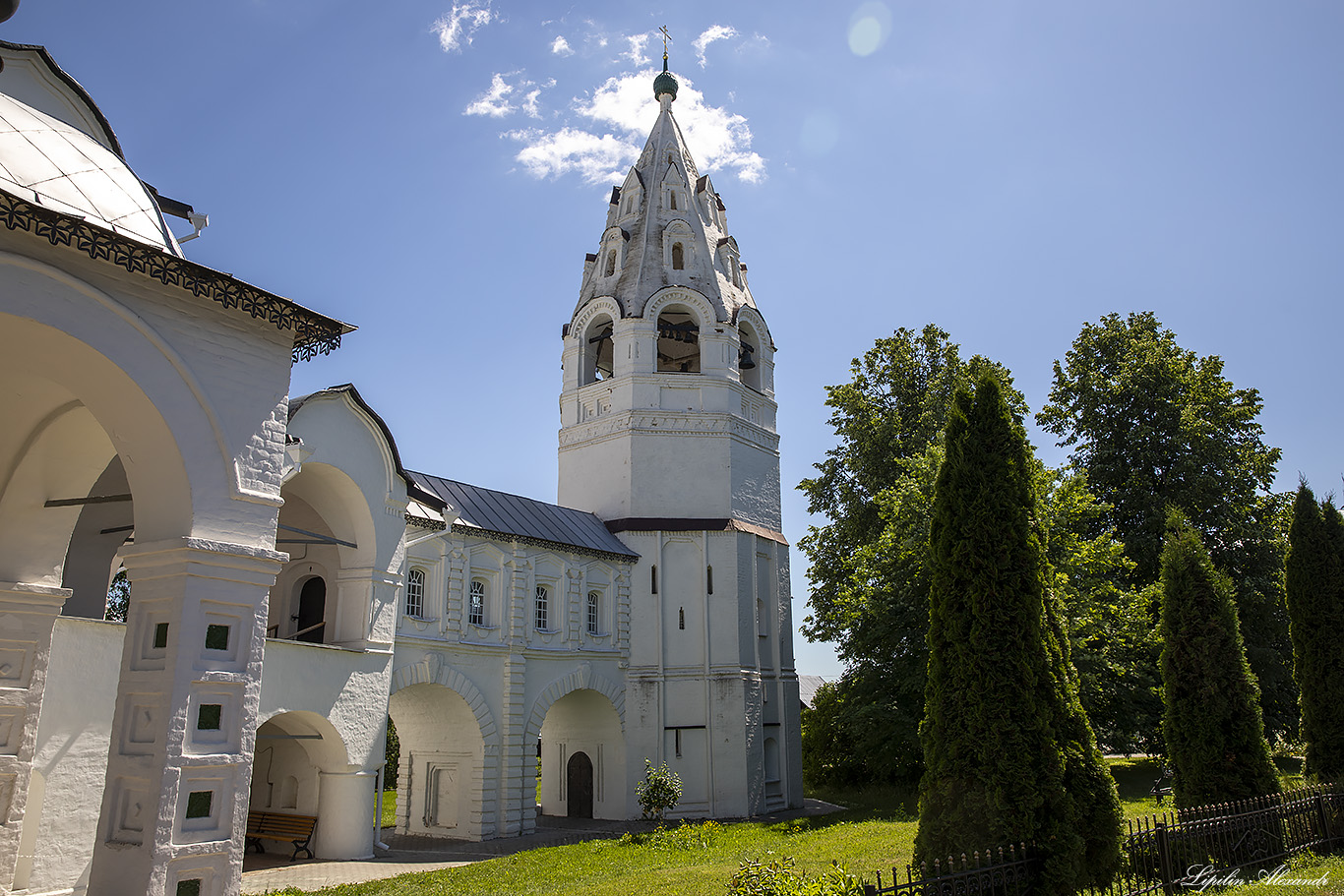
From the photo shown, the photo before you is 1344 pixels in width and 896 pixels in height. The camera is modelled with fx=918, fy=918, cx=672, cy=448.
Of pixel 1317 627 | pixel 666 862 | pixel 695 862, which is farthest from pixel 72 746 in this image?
pixel 1317 627

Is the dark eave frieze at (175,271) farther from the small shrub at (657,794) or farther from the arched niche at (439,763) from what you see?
the small shrub at (657,794)

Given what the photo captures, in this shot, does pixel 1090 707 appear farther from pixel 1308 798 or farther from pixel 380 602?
pixel 380 602

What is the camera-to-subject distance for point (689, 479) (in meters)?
25.7

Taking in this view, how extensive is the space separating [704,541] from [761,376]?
6.09m

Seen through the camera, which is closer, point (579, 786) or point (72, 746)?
point (72, 746)

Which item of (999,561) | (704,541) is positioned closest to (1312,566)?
(999,561)

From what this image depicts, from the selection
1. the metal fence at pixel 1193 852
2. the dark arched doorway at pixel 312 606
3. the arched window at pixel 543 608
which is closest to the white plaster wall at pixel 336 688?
the dark arched doorway at pixel 312 606

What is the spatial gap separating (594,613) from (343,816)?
8.74 metres

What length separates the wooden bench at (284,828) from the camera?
1614cm

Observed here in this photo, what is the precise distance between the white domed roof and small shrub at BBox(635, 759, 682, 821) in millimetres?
17751

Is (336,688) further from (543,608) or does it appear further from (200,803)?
(200,803)

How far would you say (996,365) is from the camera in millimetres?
26625

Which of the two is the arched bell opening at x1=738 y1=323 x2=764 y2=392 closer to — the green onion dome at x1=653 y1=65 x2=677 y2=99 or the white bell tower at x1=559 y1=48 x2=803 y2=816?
the white bell tower at x1=559 y1=48 x2=803 y2=816

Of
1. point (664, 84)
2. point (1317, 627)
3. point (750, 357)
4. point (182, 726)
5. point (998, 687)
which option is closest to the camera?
point (182, 726)
